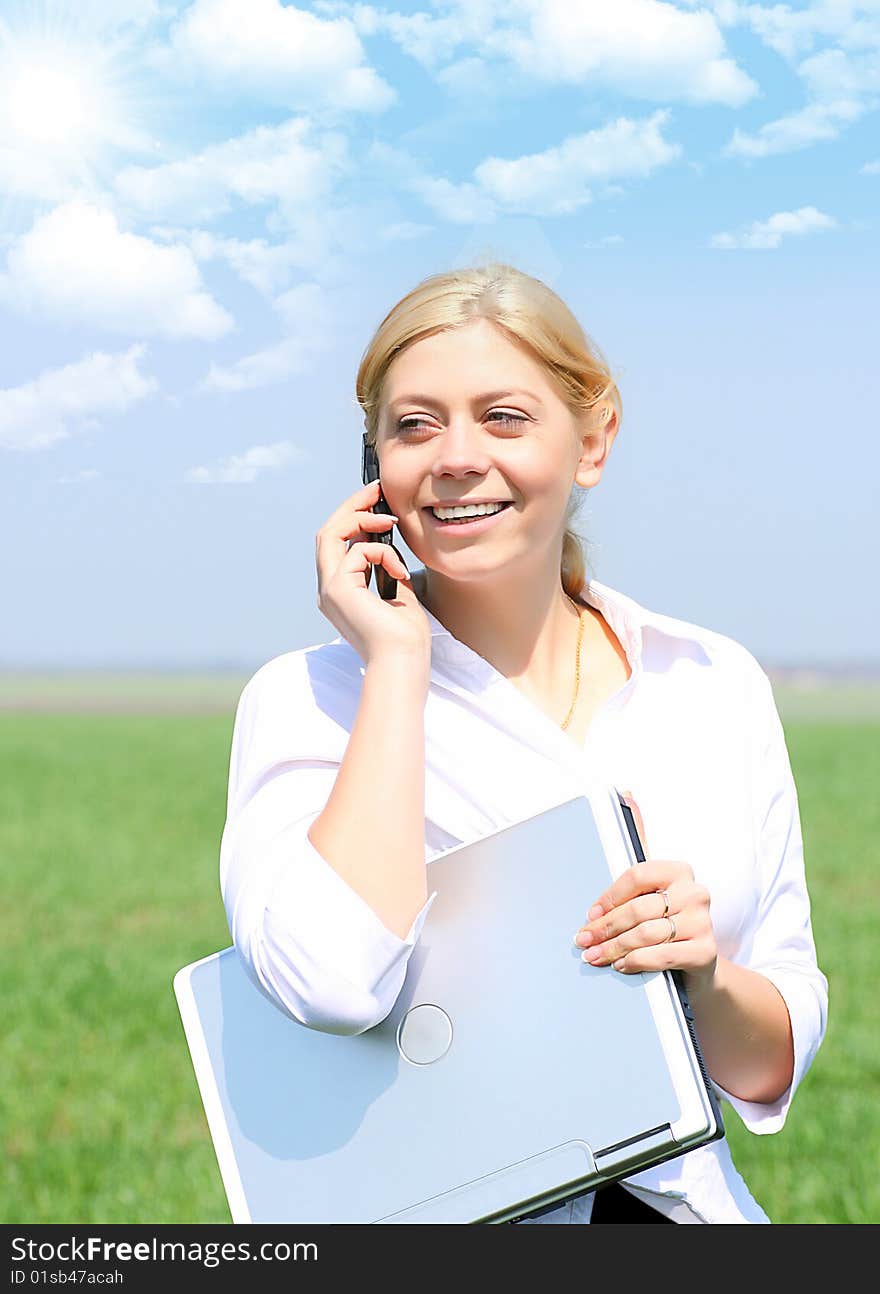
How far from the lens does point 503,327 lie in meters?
2.25

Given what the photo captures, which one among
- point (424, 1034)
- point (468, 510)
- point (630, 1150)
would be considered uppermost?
point (468, 510)

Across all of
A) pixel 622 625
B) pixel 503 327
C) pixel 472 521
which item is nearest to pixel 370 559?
pixel 472 521

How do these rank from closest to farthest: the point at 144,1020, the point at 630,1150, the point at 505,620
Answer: the point at 630,1150, the point at 505,620, the point at 144,1020

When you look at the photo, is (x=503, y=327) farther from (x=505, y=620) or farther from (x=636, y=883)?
(x=636, y=883)

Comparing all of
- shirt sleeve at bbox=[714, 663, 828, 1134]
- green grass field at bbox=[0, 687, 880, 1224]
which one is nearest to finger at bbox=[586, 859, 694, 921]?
shirt sleeve at bbox=[714, 663, 828, 1134]

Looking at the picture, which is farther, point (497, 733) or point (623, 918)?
point (497, 733)

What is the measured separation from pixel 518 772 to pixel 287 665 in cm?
43

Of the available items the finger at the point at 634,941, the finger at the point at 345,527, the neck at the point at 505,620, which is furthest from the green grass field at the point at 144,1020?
the finger at the point at 345,527

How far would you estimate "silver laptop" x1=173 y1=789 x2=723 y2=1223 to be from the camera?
1821mm

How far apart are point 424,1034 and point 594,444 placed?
1098 mm

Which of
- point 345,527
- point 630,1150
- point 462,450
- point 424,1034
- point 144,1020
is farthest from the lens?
point 144,1020

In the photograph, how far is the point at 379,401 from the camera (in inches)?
91.4

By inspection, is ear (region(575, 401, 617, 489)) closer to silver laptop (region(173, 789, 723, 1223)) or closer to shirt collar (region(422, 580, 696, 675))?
shirt collar (region(422, 580, 696, 675))
